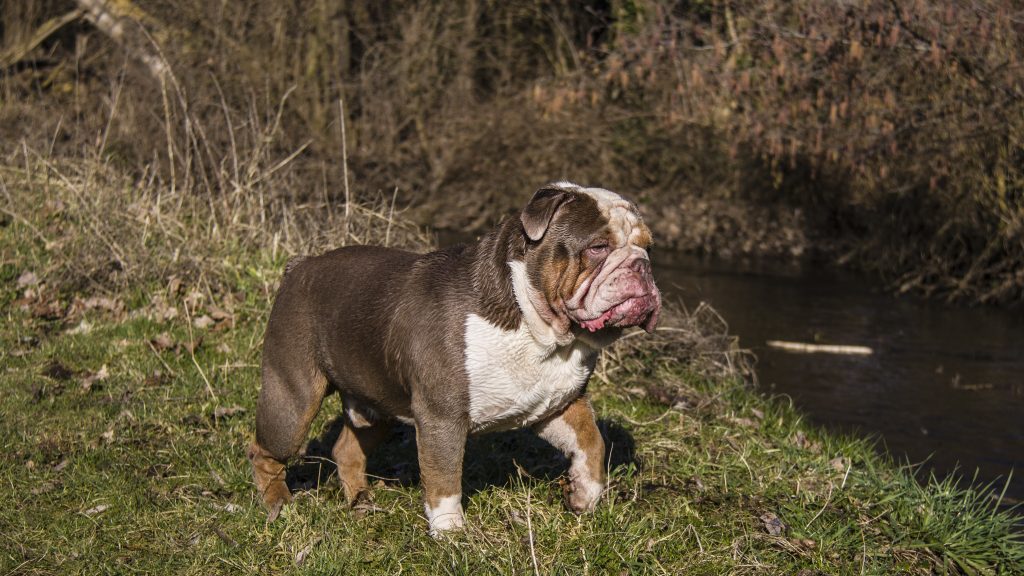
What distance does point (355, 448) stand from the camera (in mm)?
6289

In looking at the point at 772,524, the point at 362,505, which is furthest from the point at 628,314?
the point at 362,505

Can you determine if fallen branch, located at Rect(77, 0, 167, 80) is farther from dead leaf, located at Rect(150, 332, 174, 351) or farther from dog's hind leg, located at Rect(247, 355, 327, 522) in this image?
dog's hind leg, located at Rect(247, 355, 327, 522)

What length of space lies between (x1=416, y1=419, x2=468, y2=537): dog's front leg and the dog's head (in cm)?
69

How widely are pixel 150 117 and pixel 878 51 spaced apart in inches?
337

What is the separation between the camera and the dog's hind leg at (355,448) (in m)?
6.20

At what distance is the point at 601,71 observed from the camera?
55.1ft

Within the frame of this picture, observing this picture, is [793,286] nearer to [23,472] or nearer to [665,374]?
[665,374]

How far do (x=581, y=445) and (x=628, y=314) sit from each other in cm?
95

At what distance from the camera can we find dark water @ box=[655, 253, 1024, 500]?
9406 millimetres

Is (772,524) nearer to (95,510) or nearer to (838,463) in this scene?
(838,463)

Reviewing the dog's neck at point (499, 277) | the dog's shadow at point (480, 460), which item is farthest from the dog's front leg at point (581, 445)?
the dog's neck at point (499, 277)

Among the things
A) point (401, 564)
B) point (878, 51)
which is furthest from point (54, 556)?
point (878, 51)

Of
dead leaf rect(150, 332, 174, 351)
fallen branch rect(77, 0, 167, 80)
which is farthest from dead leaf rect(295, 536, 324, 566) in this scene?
fallen branch rect(77, 0, 167, 80)

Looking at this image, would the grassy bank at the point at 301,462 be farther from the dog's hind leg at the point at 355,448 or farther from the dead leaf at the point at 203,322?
the dog's hind leg at the point at 355,448
